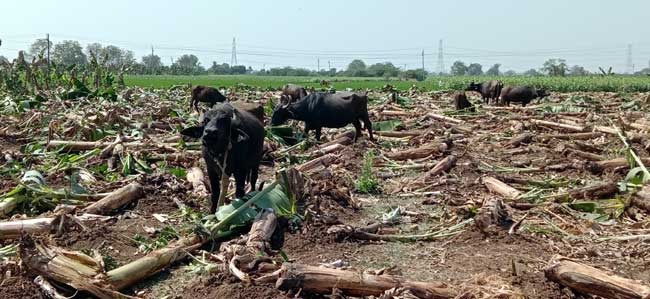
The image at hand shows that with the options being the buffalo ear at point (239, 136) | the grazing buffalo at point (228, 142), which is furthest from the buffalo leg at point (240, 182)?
the buffalo ear at point (239, 136)

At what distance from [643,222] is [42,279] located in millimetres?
5856

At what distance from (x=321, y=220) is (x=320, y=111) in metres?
7.02

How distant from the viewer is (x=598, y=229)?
21.2 feet

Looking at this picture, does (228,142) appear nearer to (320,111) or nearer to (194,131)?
(194,131)

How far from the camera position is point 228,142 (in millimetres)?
6316

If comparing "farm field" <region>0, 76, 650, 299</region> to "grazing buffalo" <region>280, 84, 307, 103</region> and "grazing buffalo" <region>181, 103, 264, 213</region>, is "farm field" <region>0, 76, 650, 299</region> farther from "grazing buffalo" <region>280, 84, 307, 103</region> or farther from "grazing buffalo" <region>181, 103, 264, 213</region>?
"grazing buffalo" <region>280, 84, 307, 103</region>

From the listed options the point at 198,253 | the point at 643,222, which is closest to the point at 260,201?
the point at 198,253

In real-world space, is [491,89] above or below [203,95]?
below

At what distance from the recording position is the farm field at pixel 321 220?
4566 mm

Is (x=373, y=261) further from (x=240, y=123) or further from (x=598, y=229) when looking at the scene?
(x=598, y=229)

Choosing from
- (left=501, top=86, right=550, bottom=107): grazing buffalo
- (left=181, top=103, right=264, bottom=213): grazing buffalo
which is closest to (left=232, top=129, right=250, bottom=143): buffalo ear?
(left=181, top=103, right=264, bottom=213): grazing buffalo

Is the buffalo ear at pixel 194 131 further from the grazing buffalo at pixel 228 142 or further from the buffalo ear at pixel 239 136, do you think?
the buffalo ear at pixel 239 136

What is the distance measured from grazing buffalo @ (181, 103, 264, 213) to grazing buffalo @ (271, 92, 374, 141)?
573cm

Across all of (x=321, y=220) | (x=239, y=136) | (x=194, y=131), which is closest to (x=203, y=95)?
(x=194, y=131)
